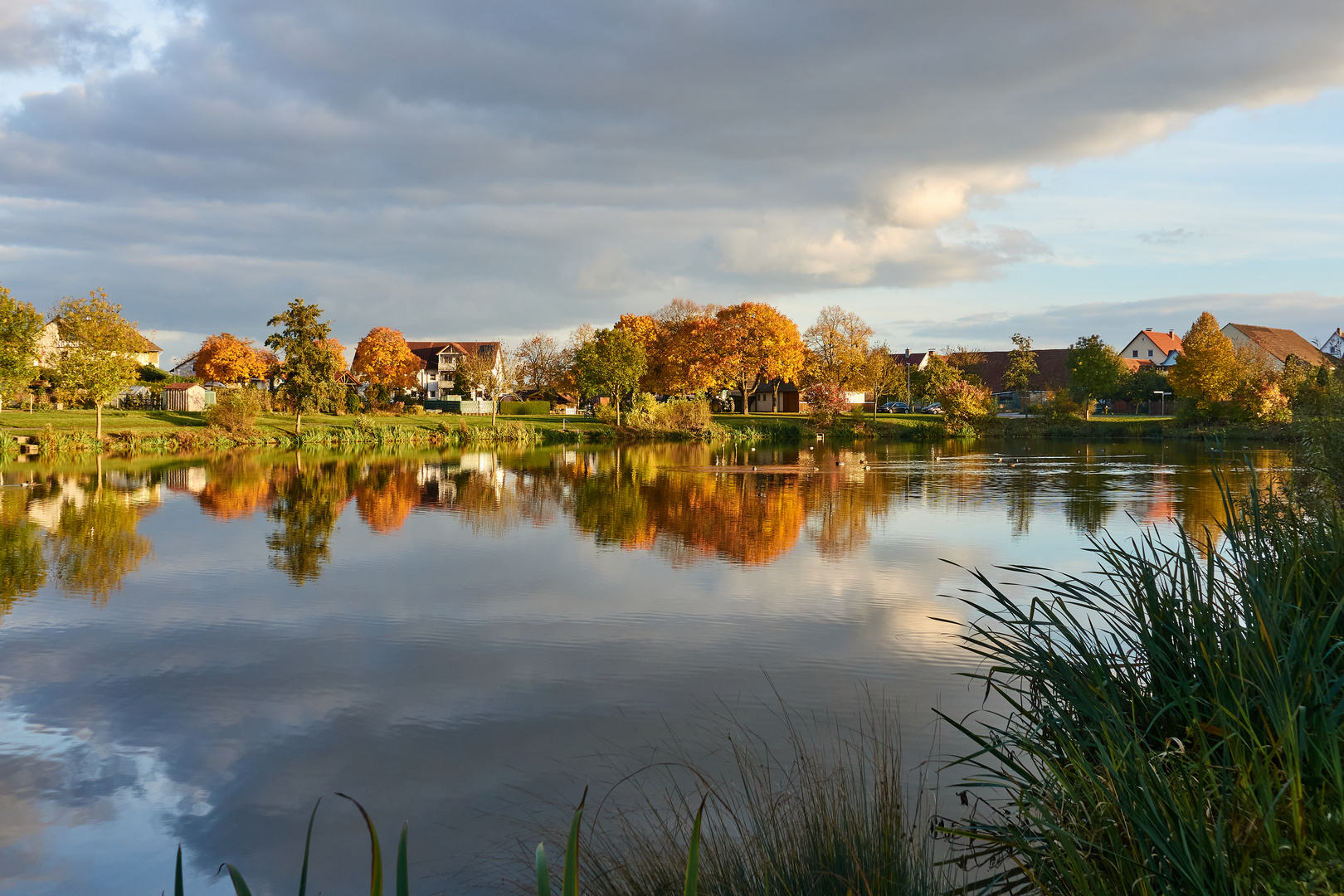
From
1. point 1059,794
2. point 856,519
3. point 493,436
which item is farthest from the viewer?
A: point 493,436

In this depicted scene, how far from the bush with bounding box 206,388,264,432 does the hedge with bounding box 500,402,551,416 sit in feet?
91.8

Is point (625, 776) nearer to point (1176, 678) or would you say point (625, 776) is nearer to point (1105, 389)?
point (1176, 678)

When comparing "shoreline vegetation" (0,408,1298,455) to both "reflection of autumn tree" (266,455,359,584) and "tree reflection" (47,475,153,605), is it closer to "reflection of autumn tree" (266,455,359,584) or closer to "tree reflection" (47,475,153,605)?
"reflection of autumn tree" (266,455,359,584)

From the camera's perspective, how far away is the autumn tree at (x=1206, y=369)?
59.3m

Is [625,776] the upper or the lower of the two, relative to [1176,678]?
lower

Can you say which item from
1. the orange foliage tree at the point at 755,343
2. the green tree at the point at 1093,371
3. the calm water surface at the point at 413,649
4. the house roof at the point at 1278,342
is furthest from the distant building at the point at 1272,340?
the calm water surface at the point at 413,649

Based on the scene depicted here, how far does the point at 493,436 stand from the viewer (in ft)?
166

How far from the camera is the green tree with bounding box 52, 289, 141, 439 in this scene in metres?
37.2

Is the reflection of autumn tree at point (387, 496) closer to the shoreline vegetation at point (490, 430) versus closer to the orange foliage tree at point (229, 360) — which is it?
the shoreline vegetation at point (490, 430)

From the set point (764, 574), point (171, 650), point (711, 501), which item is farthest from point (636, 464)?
point (171, 650)

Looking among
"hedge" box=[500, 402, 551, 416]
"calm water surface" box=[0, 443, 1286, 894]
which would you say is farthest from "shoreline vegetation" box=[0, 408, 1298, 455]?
"calm water surface" box=[0, 443, 1286, 894]

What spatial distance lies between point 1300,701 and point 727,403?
76590 mm

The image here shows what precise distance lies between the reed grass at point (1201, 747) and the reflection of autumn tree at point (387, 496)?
15.3 metres

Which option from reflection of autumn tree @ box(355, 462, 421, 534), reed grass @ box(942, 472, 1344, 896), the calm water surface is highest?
reed grass @ box(942, 472, 1344, 896)
